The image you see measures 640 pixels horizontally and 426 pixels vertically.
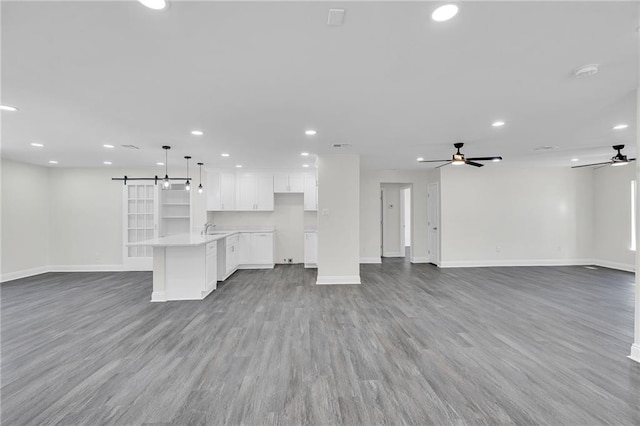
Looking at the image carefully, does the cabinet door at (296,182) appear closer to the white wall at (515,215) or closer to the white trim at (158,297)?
the white wall at (515,215)

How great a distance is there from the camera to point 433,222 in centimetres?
772

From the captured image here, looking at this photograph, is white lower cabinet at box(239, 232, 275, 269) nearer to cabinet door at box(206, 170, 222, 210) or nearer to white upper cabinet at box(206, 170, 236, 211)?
white upper cabinet at box(206, 170, 236, 211)

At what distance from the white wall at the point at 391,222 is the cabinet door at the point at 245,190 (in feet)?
14.7

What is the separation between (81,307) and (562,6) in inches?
254

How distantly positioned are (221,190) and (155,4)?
613 cm

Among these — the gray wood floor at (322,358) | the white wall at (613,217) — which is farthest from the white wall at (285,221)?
the white wall at (613,217)

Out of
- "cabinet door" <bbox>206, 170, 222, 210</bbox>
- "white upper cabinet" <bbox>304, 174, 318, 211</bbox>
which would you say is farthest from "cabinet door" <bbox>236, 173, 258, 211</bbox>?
"white upper cabinet" <bbox>304, 174, 318, 211</bbox>

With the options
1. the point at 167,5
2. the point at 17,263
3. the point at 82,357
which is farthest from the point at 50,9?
the point at 17,263

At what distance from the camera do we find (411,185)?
26.6 ft

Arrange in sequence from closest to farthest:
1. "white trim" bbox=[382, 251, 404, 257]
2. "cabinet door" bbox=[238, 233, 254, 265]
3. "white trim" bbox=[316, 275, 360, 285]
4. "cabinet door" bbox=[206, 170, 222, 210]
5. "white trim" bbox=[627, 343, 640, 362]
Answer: "white trim" bbox=[627, 343, 640, 362] → "white trim" bbox=[316, 275, 360, 285] → "cabinet door" bbox=[238, 233, 254, 265] → "cabinet door" bbox=[206, 170, 222, 210] → "white trim" bbox=[382, 251, 404, 257]

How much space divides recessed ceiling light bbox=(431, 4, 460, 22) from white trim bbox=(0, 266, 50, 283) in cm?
905

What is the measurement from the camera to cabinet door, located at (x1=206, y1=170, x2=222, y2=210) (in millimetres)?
7234

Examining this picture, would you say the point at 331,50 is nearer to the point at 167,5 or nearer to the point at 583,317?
the point at 167,5

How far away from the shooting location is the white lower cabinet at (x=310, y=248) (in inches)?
280
